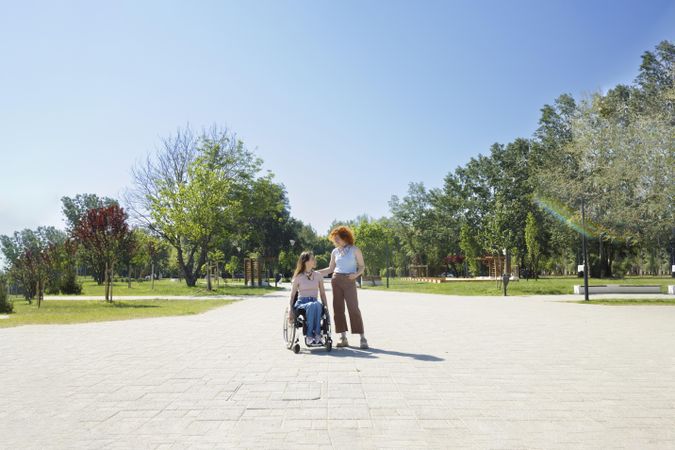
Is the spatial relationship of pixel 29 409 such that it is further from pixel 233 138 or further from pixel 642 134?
pixel 233 138

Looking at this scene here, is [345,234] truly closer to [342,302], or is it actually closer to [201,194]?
[342,302]

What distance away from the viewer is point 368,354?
749cm

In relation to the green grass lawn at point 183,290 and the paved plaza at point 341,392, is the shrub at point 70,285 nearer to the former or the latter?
the green grass lawn at point 183,290

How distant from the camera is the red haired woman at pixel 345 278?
8.08m

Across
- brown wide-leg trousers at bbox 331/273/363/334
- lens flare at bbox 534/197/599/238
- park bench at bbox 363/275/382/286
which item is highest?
lens flare at bbox 534/197/599/238

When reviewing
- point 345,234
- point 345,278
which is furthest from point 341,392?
point 345,234

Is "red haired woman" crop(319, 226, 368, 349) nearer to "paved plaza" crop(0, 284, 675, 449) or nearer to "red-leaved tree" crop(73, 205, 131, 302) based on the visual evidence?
"paved plaza" crop(0, 284, 675, 449)

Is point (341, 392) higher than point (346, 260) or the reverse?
the reverse

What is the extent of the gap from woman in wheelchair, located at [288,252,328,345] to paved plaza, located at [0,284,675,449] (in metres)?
0.34

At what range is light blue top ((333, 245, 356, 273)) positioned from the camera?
808 cm

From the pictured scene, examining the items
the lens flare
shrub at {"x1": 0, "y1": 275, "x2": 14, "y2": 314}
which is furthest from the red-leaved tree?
the lens flare

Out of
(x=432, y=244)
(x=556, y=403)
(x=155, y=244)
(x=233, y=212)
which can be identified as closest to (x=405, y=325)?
(x=556, y=403)

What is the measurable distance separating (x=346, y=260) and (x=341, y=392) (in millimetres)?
3222

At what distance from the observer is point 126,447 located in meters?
3.53
